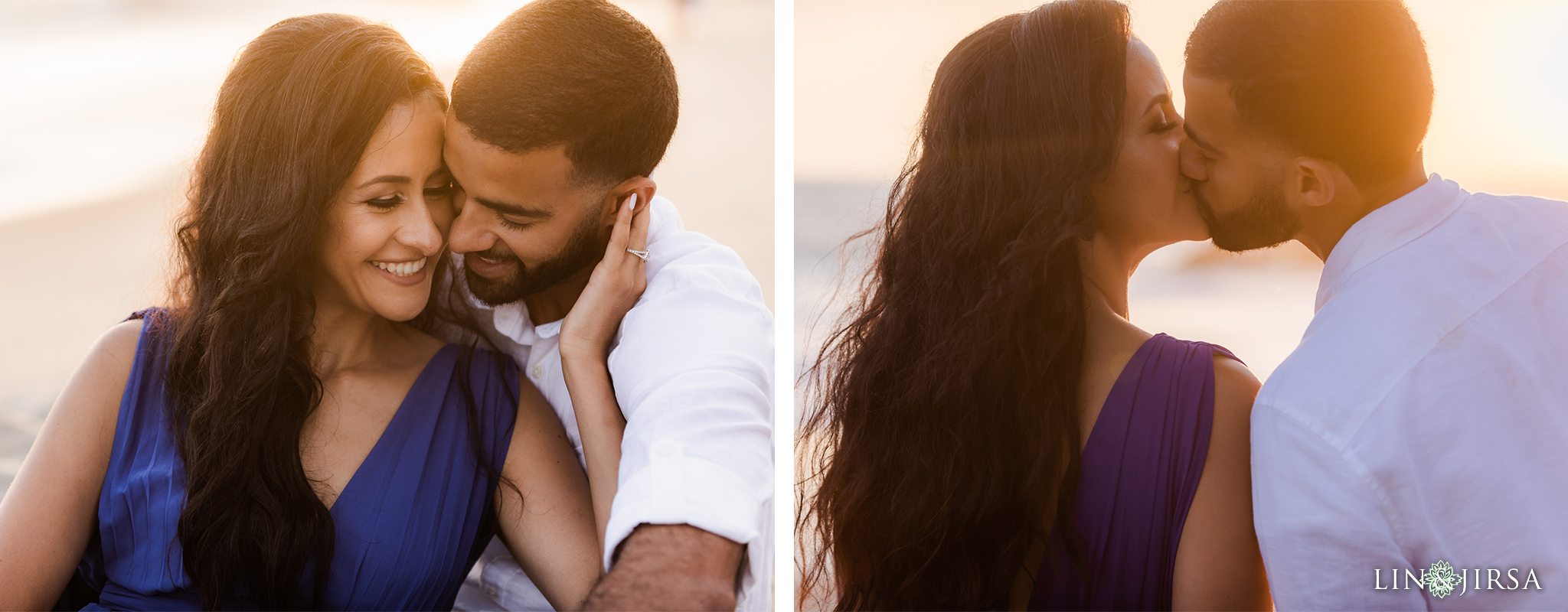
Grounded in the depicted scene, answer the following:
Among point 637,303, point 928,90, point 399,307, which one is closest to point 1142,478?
point 928,90

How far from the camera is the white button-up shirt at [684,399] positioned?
1.44 metres

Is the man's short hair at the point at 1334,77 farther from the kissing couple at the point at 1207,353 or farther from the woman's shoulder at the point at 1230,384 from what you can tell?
the woman's shoulder at the point at 1230,384

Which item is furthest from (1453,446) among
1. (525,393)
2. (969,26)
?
(525,393)

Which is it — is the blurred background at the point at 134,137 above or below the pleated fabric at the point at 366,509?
above

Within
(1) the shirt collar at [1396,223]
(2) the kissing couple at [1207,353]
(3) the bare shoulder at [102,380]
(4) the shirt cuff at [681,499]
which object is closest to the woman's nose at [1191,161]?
(2) the kissing couple at [1207,353]

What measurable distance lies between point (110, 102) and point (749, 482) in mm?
A: 1938

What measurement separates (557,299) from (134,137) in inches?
48.2

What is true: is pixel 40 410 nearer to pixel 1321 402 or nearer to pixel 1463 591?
pixel 1321 402

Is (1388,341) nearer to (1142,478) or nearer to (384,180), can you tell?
(1142,478)

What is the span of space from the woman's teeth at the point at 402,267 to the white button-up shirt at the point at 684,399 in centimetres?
22

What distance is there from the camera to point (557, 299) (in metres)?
1.90

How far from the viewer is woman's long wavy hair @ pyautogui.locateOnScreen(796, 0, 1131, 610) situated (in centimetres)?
150

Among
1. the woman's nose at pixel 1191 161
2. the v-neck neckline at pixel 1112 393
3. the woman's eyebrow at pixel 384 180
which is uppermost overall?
the woman's nose at pixel 1191 161
